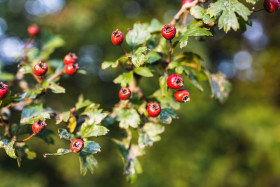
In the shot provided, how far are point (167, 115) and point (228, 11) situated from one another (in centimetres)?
40

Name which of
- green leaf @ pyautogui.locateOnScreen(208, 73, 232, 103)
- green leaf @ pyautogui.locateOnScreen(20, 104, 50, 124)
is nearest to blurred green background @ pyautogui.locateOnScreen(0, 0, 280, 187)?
green leaf @ pyautogui.locateOnScreen(208, 73, 232, 103)

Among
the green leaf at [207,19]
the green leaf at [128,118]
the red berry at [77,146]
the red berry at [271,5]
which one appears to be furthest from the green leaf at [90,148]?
the red berry at [271,5]

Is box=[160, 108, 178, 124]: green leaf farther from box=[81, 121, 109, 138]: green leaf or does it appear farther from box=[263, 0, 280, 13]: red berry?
box=[263, 0, 280, 13]: red berry

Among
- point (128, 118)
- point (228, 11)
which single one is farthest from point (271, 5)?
point (128, 118)

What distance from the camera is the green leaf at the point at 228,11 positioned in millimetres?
726

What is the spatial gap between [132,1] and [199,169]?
2.91 meters

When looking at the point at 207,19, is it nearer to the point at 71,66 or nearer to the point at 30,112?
the point at 71,66

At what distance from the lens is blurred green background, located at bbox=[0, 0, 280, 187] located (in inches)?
130

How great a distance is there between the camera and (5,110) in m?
0.91

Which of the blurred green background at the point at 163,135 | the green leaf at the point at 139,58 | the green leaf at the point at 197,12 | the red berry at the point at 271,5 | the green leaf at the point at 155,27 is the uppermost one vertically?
the red berry at the point at 271,5

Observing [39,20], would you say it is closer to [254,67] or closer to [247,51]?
[254,67]

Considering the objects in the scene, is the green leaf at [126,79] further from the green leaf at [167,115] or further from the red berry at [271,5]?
the red berry at [271,5]

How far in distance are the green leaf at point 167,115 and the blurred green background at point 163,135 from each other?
2.09 m

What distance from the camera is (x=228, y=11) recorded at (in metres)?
0.74
